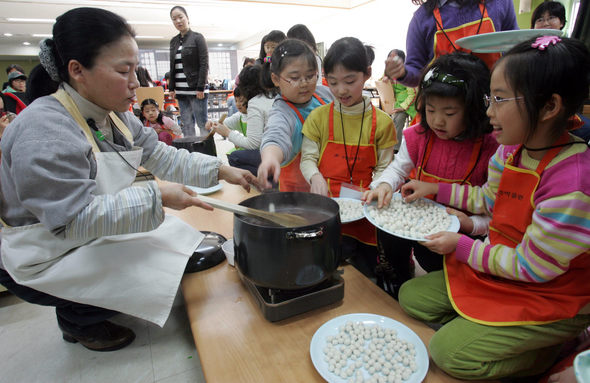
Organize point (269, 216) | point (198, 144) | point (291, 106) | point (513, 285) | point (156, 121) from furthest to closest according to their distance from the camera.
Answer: point (156, 121), point (198, 144), point (291, 106), point (269, 216), point (513, 285)

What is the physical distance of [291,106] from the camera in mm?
1698

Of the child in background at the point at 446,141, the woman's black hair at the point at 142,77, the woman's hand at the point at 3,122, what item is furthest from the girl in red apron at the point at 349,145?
the woman's black hair at the point at 142,77

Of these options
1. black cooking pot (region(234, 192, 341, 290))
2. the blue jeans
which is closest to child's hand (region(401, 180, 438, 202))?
black cooking pot (region(234, 192, 341, 290))

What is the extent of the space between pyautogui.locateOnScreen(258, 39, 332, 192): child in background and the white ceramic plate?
734 millimetres

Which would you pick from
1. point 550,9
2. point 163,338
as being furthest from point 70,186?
point 550,9

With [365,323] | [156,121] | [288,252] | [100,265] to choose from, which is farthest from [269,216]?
[156,121]

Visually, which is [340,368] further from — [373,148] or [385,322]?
[373,148]

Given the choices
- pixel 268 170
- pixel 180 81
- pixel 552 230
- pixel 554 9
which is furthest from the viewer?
pixel 180 81

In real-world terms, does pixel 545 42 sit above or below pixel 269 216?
above

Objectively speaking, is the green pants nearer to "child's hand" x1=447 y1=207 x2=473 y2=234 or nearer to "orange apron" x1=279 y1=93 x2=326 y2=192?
"child's hand" x1=447 y1=207 x2=473 y2=234

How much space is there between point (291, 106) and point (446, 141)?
769 mm

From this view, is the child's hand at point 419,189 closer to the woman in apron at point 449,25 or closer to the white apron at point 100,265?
the woman in apron at point 449,25

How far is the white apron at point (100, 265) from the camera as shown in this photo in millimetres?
1115

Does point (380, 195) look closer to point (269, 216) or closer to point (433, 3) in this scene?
point (269, 216)
